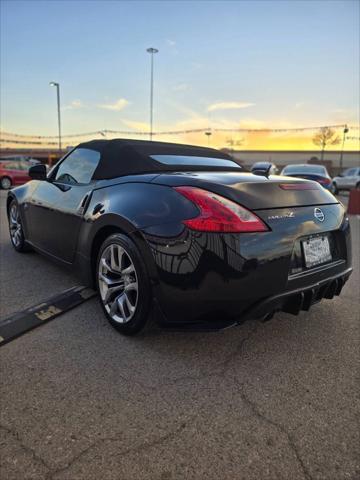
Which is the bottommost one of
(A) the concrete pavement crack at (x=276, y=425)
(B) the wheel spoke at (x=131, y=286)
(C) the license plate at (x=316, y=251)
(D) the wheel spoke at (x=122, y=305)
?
(A) the concrete pavement crack at (x=276, y=425)

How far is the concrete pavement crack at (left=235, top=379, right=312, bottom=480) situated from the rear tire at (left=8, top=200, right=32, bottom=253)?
367 centimetres

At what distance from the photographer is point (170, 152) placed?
140 inches

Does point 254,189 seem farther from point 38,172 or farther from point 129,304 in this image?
point 38,172

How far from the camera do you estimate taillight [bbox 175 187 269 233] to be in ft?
7.25

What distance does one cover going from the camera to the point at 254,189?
2.43 m

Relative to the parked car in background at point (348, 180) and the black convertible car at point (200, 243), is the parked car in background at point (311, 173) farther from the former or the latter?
the black convertible car at point (200, 243)

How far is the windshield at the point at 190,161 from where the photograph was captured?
126 inches

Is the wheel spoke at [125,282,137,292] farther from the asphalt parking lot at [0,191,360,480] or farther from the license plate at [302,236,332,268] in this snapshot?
the license plate at [302,236,332,268]

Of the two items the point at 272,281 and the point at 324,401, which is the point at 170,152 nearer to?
the point at 272,281

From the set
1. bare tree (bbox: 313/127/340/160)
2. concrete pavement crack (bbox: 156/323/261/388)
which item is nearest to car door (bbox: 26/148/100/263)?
concrete pavement crack (bbox: 156/323/261/388)

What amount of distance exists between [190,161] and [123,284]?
1.30m

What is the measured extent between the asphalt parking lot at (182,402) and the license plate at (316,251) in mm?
618

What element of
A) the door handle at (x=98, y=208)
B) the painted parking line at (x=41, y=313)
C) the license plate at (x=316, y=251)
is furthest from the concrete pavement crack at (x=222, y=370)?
the door handle at (x=98, y=208)

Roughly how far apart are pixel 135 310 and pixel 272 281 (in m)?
0.96
